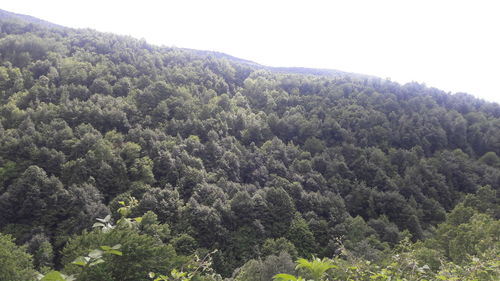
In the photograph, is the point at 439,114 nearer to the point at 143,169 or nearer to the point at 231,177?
the point at 231,177

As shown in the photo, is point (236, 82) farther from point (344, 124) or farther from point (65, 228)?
point (65, 228)

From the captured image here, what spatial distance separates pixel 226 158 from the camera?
63.5 m

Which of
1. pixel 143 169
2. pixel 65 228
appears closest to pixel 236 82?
pixel 143 169

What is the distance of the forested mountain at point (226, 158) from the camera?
137 feet

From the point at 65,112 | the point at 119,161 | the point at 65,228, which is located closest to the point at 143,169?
the point at 119,161

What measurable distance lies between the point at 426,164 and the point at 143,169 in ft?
190

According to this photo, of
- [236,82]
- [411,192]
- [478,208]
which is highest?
[236,82]

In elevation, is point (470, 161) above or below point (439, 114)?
below

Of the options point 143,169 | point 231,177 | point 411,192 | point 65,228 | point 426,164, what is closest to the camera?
point 65,228

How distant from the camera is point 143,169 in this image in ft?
176

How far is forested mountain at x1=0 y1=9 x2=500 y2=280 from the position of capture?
41.7m

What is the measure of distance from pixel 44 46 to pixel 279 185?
238 feet

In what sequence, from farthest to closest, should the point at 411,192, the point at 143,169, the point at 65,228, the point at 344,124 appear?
the point at 344,124, the point at 411,192, the point at 143,169, the point at 65,228

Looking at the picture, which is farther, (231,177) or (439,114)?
(439,114)
